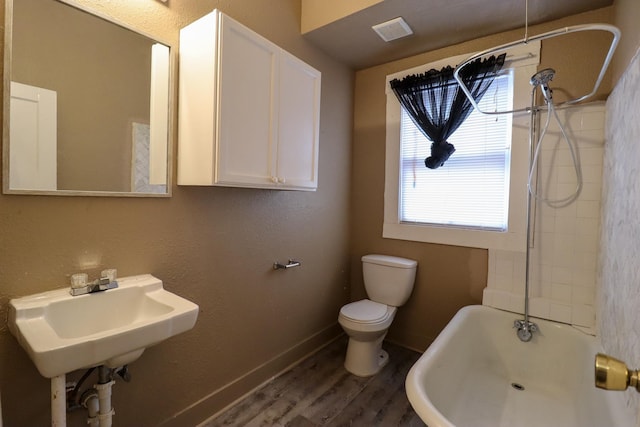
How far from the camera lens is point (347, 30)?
2.13m

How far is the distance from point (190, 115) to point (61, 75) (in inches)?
18.8

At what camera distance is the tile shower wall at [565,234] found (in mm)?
1816

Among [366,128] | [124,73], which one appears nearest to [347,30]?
[366,128]

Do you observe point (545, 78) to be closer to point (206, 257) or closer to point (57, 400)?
point (206, 257)

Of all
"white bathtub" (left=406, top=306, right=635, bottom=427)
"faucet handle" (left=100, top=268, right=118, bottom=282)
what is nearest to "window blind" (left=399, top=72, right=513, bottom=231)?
"white bathtub" (left=406, top=306, right=635, bottom=427)

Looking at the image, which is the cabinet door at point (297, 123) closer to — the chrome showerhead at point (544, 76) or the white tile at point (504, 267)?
the chrome showerhead at point (544, 76)

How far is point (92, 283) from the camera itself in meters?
1.24

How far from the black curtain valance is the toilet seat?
3.78ft

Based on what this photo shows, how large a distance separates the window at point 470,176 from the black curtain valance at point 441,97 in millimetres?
88

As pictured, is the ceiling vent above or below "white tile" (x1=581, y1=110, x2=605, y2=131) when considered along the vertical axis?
above

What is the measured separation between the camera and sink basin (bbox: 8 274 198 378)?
2.95ft

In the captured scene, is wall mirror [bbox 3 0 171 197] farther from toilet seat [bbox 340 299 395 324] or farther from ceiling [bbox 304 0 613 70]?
toilet seat [bbox 340 299 395 324]

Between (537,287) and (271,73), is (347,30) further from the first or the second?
(537,287)

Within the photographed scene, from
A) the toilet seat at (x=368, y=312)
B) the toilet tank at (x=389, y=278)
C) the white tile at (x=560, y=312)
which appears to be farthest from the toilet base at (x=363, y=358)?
the white tile at (x=560, y=312)
